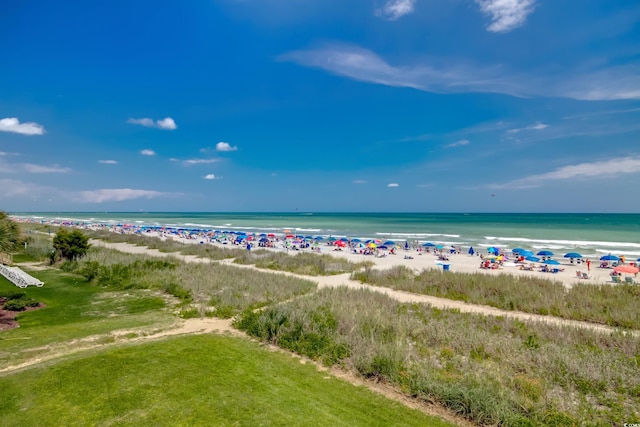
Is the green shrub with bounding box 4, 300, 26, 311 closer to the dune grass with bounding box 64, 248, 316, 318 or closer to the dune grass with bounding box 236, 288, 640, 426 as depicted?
the dune grass with bounding box 64, 248, 316, 318

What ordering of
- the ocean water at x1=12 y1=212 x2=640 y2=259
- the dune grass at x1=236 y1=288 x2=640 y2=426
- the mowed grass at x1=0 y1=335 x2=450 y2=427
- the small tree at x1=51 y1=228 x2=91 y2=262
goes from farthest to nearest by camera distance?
the ocean water at x1=12 y1=212 x2=640 y2=259, the small tree at x1=51 y1=228 x2=91 y2=262, the dune grass at x1=236 y1=288 x2=640 y2=426, the mowed grass at x1=0 y1=335 x2=450 y2=427

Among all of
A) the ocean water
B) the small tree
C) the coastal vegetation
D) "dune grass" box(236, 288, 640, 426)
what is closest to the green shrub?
the coastal vegetation

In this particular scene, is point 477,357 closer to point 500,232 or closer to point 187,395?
point 187,395

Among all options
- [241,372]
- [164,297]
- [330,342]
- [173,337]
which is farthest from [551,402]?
[164,297]

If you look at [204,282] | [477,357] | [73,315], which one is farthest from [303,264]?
[477,357]

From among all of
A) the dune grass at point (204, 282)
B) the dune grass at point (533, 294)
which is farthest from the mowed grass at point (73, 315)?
the dune grass at point (533, 294)

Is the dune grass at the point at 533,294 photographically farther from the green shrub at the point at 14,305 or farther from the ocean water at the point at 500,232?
the ocean water at the point at 500,232
